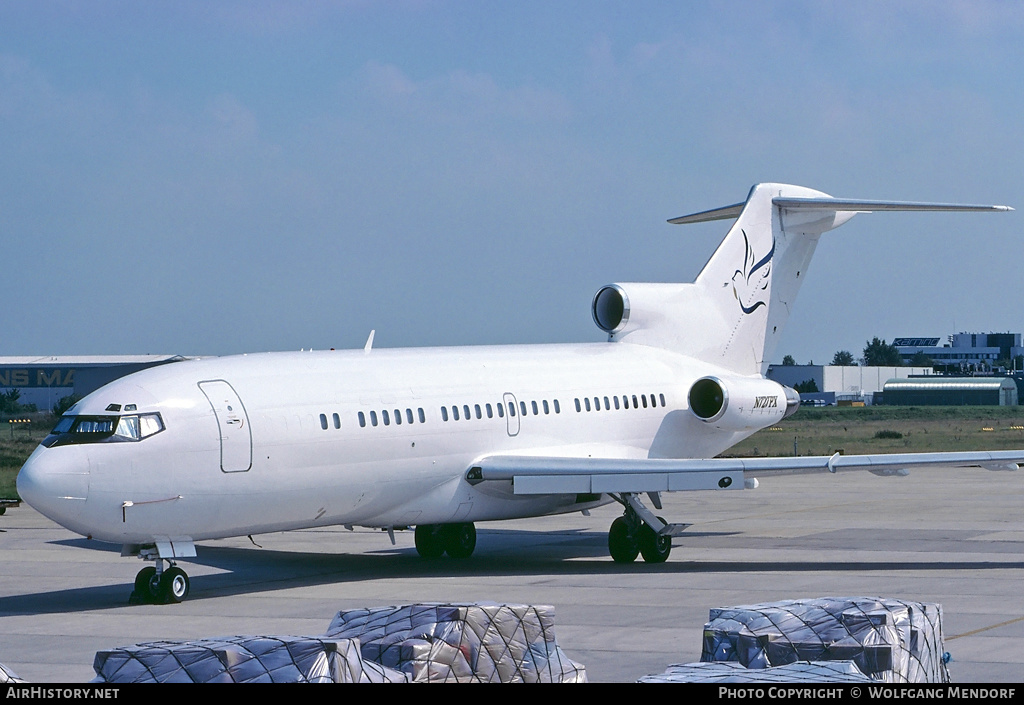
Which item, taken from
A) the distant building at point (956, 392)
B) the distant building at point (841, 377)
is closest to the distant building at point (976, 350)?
the distant building at point (841, 377)

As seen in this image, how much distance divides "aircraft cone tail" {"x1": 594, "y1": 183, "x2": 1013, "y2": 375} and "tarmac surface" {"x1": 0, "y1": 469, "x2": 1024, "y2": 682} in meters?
3.79

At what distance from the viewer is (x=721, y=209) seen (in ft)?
97.8

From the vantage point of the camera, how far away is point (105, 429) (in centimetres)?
1839

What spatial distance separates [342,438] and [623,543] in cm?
538

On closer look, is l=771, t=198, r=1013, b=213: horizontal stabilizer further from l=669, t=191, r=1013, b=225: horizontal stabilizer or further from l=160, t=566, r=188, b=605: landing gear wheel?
l=160, t=566, r=188, b=605: landing gear wheel

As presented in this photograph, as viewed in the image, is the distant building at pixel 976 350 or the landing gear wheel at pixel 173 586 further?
the distant building at pixel 976 350

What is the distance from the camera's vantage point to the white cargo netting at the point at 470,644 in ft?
33.7

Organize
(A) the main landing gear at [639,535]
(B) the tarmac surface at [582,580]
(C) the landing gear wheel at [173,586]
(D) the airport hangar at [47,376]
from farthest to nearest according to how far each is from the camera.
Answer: (D) the airport hangar at [47,376] → (A) the main landing gear at [639,535] → (C) the landing gear wheel at [173,586] → (B) the tarmac surface at [582,580]

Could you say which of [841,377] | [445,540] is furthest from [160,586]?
[841,377]

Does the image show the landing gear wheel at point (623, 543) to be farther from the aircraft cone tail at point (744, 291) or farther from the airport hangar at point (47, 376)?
the airport hangar at point (47, 376)

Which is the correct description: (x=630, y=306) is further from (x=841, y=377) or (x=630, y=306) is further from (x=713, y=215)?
(x=841, y=377)

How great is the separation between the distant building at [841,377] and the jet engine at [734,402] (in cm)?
10865

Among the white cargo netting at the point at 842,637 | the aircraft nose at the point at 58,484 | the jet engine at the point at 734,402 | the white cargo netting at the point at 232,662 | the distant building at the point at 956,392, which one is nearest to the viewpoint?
the white cargo netting at the point at 232,662

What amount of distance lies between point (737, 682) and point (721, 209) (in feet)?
73.7
